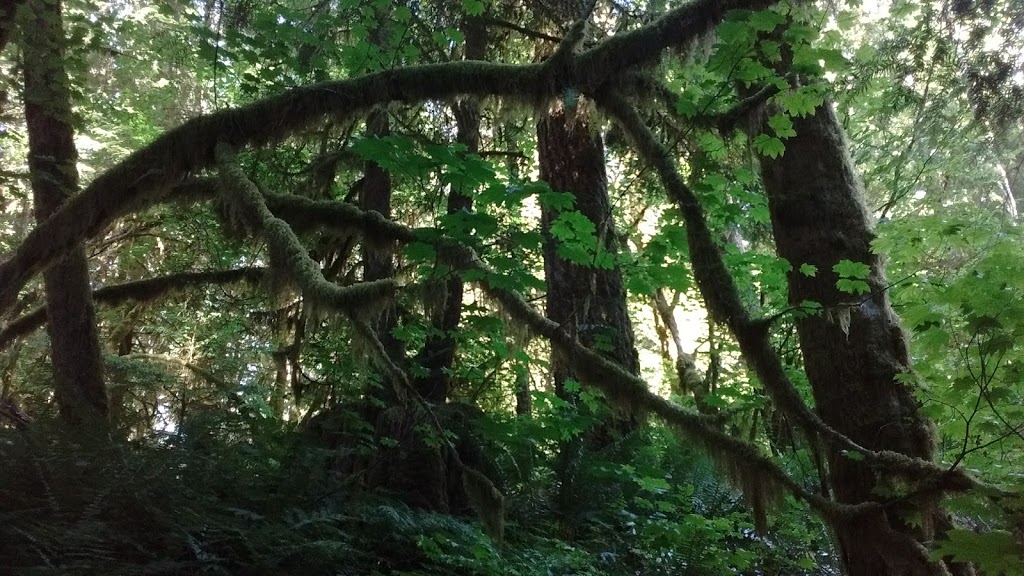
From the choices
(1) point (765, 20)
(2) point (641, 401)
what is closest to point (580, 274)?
(2) point (641, 401)

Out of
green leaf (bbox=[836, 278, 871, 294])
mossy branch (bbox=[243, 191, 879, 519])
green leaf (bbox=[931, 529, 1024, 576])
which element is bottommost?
green leaf (bbox=[931, 529, 1024, 576])

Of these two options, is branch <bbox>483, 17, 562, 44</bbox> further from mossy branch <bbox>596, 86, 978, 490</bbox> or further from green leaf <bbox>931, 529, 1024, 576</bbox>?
green leaf <bbox>931, 529, 1024, 576</bbox>

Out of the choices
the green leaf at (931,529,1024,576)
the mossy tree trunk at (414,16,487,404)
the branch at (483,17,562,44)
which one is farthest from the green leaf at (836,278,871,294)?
the branch at (483,17,562,44)

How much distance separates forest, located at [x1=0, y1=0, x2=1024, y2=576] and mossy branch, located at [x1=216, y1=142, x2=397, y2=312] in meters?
0.02

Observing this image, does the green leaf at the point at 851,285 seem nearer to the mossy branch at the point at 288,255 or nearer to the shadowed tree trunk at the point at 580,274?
the shadowed tree trunk at the point at 580,274

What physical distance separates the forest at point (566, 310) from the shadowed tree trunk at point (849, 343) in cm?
2

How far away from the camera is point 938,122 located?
20.0ft

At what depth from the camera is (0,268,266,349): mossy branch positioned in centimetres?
598

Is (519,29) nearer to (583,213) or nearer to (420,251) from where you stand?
(583,213)

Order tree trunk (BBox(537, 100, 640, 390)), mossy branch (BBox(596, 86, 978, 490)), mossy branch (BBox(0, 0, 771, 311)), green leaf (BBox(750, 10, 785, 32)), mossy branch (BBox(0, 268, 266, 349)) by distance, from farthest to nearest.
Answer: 1. tree trunk (BBox(537, 100, 640, 390))
2. mossy branch (BBox(0, 268, 266, 349))
3. mossy branch (BBox(0, 0, 771, 311))
4. green leaf (BBox(750, 10, 785, 32))
5. mossy branch (BBox(596, 86, 978, 490))

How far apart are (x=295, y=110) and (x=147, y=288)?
11.4 feet

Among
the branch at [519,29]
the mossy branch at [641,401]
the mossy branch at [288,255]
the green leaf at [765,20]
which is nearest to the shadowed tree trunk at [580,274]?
the branch at [519,29]

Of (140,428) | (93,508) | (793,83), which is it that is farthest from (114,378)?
(793,83)

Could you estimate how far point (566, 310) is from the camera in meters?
6.69
